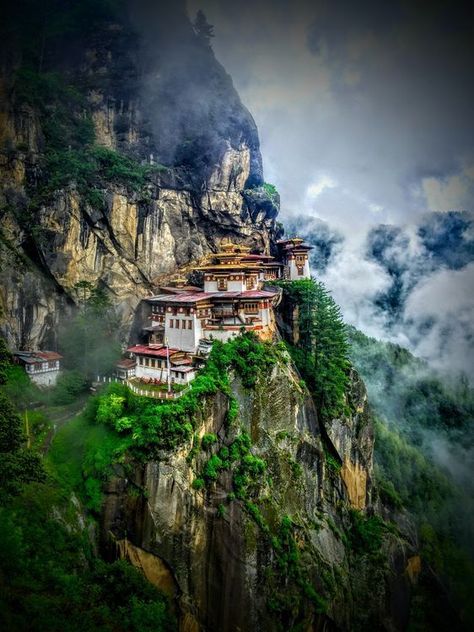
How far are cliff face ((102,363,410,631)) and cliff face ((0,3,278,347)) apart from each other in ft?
58.3

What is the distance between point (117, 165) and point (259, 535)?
3589 centimetres

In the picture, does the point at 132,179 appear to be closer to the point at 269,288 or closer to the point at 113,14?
the point at 269,288

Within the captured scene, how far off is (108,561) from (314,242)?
246 feet

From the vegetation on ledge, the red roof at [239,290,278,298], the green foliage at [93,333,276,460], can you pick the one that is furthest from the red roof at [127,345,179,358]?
the vegetation on ledge

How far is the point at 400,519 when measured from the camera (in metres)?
47.1

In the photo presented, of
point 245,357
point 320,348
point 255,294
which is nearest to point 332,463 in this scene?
point 320,348

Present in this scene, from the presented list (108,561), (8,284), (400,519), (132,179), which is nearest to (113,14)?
(132,179)

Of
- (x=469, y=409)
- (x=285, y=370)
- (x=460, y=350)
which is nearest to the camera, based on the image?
(x=285, y=370)

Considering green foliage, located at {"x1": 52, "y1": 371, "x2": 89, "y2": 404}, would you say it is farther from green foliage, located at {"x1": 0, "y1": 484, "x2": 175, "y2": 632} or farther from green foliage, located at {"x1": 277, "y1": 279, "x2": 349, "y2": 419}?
green foliage, located at {"x1": 277, "y1": 279, "x2": 349, "y2": 419}

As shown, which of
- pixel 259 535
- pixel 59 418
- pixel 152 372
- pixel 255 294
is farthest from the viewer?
pixel 255 294

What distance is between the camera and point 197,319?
37094 mm

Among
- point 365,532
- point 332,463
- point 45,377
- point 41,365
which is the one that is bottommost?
point 365,532

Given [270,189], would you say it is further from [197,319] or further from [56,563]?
[56,563]

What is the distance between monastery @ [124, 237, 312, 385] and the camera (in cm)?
3516
